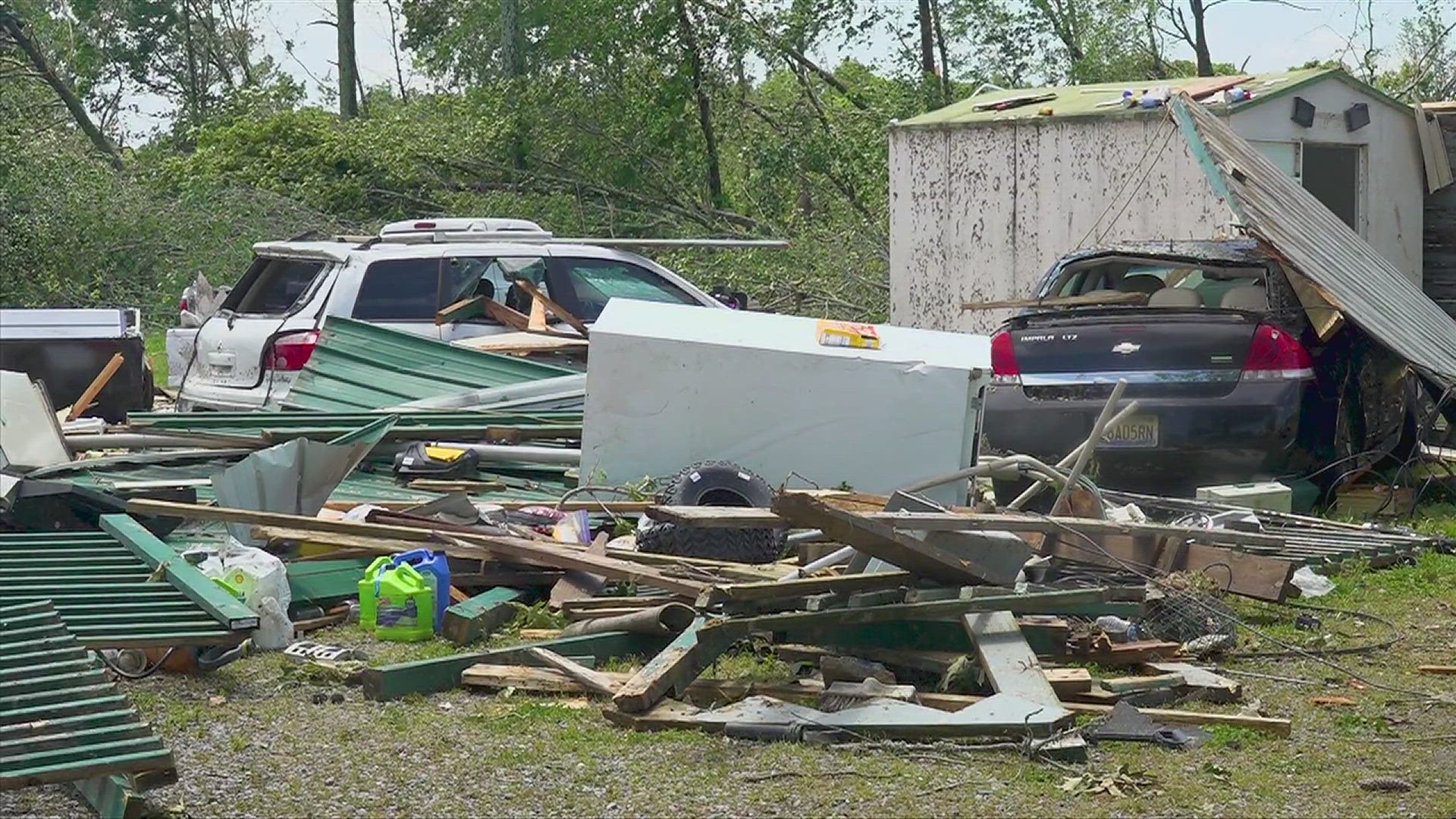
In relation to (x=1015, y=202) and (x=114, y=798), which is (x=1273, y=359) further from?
(x=114, y=798)

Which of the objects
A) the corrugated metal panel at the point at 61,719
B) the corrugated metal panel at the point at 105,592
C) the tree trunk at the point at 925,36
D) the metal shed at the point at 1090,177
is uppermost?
the tree trunk at the point at 925,36

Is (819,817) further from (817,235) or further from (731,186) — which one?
(731,186)

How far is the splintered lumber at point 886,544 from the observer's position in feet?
18.9

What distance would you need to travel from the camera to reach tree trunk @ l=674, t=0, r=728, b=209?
81.8 feet

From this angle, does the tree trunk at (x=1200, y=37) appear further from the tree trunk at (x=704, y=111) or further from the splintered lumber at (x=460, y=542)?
the splintered lumber at (x=460, y=542)

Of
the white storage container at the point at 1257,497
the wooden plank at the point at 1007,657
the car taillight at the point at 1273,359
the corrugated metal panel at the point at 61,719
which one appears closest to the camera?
the corrugated metal panel at the point at 61,719

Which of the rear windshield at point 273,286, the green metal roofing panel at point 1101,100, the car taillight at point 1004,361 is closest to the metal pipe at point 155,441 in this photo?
the rear windshield at point 273,286

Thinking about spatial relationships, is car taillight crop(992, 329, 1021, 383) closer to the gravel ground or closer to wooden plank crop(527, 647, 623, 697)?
the gravel ground

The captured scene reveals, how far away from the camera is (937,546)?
627cm

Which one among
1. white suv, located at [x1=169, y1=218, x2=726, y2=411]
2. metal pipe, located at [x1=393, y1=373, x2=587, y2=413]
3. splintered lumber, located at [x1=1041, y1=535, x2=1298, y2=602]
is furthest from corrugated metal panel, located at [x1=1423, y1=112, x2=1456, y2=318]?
splintered lumber, located at [x1=1041, y1=535, x2=1298, y2=602]

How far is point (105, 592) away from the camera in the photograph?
6.77 meters

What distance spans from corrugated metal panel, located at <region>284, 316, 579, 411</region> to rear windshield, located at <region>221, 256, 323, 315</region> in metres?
0.66

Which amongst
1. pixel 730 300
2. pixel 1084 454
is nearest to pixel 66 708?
pixel 1084 454

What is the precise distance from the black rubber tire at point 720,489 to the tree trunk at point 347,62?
2716 cm
